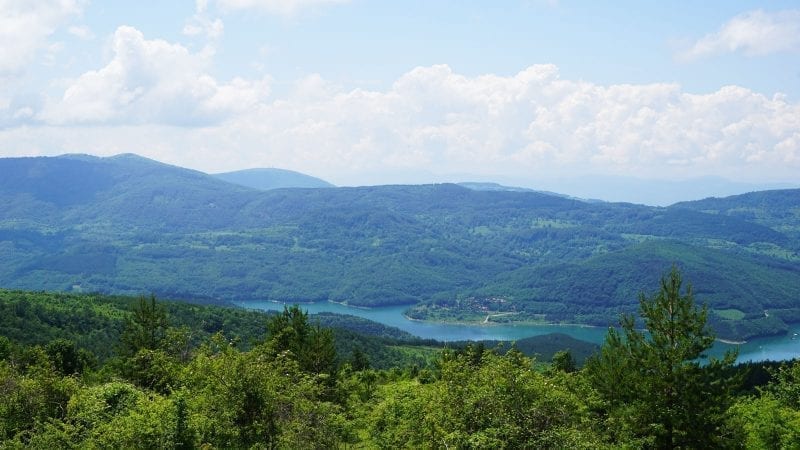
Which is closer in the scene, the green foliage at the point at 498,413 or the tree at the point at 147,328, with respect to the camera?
the green foliage at the point at 498,413

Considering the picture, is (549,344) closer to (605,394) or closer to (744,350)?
(744,350)

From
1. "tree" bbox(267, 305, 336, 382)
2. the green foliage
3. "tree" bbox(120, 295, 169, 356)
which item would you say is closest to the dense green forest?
the green foliage

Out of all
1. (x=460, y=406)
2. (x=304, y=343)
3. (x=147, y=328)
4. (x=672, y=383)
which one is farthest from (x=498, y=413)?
(x=147, y=328)

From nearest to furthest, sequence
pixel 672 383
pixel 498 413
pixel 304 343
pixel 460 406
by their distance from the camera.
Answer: pixel 498 413 < pixel 460 406 < pixel 672 383 < pixel 304 343

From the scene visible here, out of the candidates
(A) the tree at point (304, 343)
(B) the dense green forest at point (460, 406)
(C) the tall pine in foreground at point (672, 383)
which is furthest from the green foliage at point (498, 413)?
(A) the tree at point (304, 343)

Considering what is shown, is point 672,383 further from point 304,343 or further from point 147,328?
point 147,328

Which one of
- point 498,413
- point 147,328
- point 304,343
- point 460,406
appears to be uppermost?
point 498,413

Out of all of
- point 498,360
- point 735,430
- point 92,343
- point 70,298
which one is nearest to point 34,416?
point 498,360

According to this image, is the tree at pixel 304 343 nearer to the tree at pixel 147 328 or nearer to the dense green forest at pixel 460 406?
the tree at pixel 147 328
